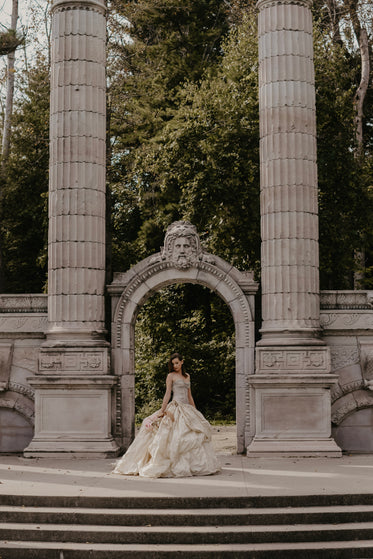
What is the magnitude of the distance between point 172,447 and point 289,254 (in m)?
4.83

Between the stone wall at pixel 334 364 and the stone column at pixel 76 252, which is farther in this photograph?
the stone wall at pixel 334 364

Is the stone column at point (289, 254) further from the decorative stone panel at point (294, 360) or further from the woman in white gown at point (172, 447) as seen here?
the woman in white gown at point (172, 447)

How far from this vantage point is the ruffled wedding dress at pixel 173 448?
1248 centimetres

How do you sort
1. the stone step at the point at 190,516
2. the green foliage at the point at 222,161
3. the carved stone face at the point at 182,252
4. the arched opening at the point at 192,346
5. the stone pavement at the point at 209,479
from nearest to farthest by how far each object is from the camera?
the stone step at the point at 190,516 → the stone pavement at the point at 209,479 → the carved stone face at the point at 182,252 → the green foliage at the point at 222,161 → the arched opening at the point at 192,346

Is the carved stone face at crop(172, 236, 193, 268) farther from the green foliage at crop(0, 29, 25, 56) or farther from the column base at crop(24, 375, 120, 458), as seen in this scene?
the green foliage at crop(0, 29, 25, 56)

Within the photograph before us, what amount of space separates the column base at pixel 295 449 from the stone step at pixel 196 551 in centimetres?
523

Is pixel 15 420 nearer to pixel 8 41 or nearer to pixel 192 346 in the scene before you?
pixel 8 41

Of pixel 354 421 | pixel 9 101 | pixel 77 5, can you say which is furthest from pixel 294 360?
pixel 9 101

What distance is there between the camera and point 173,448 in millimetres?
12562

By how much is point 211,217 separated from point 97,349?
10.2 metres

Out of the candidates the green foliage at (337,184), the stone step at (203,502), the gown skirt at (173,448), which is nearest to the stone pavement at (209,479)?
the stone step at (203,502)

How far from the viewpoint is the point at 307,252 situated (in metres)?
15.7

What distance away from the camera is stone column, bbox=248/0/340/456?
48.8 feet

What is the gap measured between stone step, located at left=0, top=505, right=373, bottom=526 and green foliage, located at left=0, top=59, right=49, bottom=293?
67.0ft
